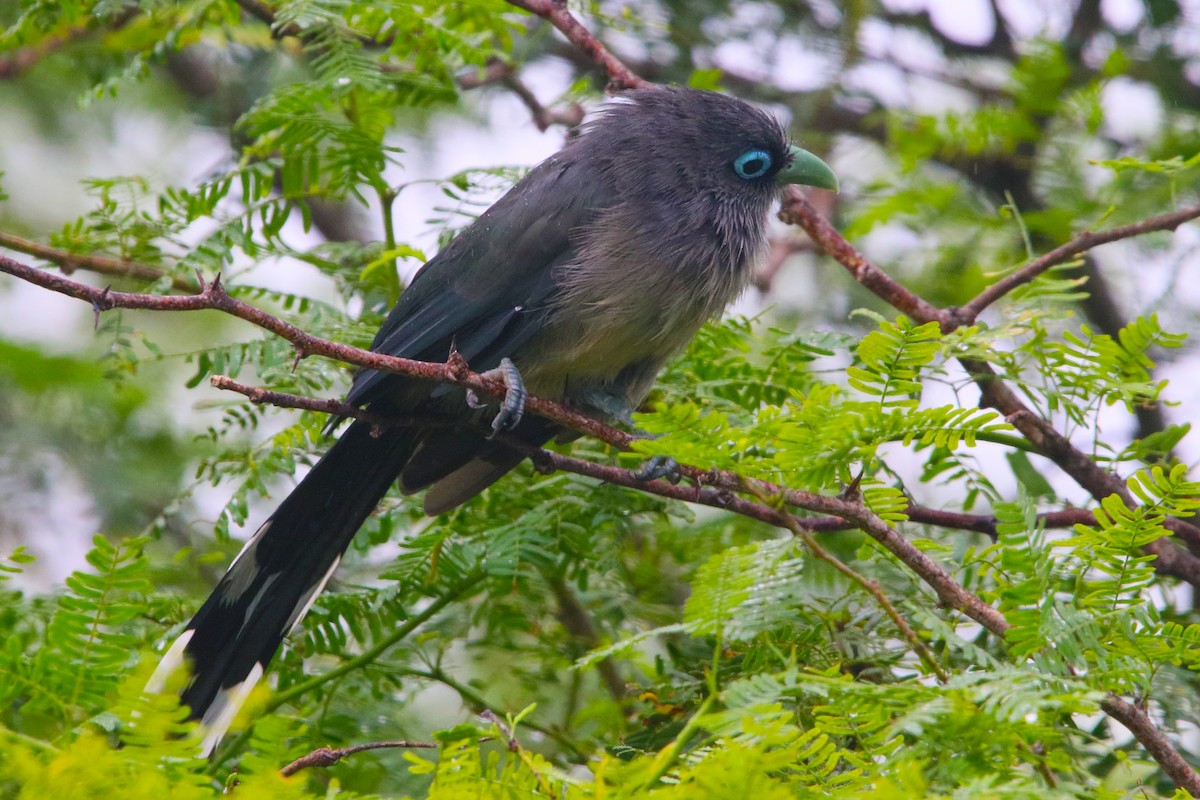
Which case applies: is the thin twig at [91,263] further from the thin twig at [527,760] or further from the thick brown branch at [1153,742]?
the thick brown branch at [1153,742]

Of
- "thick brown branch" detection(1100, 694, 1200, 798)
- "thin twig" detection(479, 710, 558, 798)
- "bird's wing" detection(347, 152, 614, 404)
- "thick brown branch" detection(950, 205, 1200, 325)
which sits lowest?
"thin twig" detection(479, 710, 558, 798)

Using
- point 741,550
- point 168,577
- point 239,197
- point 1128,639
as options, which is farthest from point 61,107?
point 1128,639

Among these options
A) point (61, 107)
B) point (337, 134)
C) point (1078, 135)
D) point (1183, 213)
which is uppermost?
point (61, 107)

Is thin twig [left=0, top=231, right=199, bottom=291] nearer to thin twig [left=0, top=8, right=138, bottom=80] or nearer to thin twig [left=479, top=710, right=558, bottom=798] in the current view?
thin twig [left=0, top=8, right=138, bottom=80]

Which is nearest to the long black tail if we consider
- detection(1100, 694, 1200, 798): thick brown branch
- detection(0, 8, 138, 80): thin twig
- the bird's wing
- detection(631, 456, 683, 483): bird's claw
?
the bird's wing

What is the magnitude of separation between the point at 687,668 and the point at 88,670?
1.63m

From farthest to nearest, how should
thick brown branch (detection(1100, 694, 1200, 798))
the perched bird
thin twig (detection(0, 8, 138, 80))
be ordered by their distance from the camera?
1. thin twig (detection(0, 8, 138, 80))
2. the perched bird
3. thick brown branch (detection(1100, 694, 1200, 798))

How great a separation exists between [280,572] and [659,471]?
1.20 m

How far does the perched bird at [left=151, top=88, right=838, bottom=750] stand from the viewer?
3609mm

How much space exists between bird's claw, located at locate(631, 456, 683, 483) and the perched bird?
0.40 metres

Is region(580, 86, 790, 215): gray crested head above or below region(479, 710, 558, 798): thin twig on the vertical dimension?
above

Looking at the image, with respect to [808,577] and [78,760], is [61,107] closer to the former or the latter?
[808,577]

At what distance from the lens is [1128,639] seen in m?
2.38

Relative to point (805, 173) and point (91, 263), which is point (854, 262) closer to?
point (805, 173)
